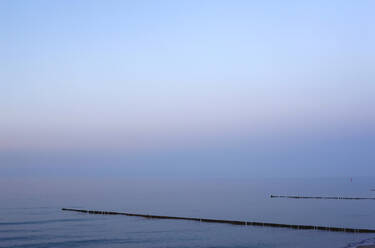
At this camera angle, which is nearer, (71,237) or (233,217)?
(71,237)

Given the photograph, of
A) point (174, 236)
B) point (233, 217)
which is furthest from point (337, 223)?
point (174, 236)

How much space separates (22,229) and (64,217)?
1241 centimetres

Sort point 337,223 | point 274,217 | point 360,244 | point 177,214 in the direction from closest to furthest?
1. point 360,244
2. point 337,223
3. point 274,217
4. point 177,214

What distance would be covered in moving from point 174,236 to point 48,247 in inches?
496

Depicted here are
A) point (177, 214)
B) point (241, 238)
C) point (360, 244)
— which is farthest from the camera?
Answer: point (177, 214)

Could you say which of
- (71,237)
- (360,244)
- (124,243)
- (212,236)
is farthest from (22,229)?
(360,244)

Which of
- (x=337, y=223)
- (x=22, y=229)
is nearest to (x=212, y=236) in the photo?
(x=337, y=223)

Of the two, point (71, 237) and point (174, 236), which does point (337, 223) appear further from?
point (71, 237)

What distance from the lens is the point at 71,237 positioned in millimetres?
44000

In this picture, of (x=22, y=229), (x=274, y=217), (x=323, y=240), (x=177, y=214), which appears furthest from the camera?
(x=177, y=214)

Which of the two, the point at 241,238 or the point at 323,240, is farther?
the point at 241,238

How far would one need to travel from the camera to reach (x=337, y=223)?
5272cm

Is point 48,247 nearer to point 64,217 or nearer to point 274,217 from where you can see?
point 64,217

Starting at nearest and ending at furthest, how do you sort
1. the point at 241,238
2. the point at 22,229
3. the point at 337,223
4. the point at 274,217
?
the point at 241,238, the point at 22,229, the point at 337,223, the point at 274,217
